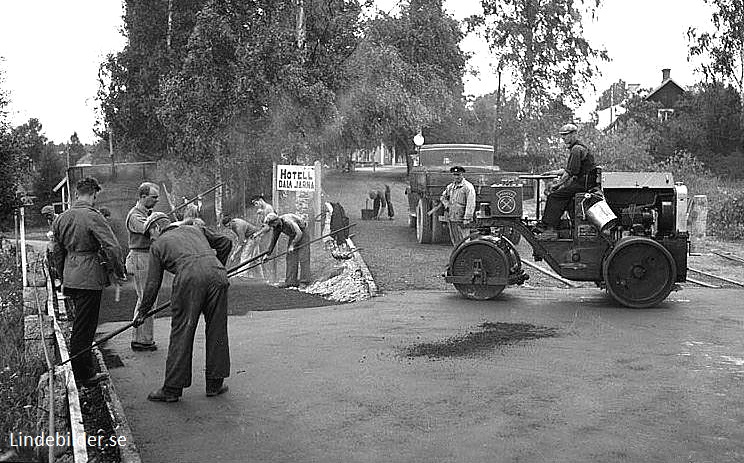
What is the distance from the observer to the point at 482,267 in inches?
449

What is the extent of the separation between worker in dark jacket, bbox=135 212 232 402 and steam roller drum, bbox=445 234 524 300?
4.89m

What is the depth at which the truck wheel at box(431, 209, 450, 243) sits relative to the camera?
1817 cm

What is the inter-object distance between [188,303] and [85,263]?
136cm

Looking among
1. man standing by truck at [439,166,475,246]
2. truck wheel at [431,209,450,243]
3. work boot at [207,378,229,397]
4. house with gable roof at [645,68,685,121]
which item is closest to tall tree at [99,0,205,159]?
truck wheel at [431,209,450,243]

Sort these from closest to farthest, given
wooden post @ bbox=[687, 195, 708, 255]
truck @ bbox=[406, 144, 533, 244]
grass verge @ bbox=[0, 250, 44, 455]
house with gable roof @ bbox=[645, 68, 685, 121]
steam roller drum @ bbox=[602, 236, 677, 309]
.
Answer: grass verge @ bbox=[0, 250, 44, 455]
steam roller drum @ bbox=[602, 236, 677, 309]
wooden post @ bbox=[687, 195, 708, 255]
truck @ bbox=[406, 144, 533, 244]
house with gable roof @ bbox=[645, 68, 685, 121]

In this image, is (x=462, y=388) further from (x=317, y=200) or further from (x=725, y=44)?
(x=725, y=44)

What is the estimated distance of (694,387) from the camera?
7180 mm

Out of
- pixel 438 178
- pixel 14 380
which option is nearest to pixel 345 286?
pixel 438 178

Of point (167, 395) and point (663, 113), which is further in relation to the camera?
point (663, 113)

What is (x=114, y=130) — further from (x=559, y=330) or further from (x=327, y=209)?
(x=559, y=330)

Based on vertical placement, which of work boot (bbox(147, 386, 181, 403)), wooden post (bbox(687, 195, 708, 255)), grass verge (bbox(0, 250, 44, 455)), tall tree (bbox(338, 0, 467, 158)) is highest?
tall tree (bbox(338, 0, 467, 158))

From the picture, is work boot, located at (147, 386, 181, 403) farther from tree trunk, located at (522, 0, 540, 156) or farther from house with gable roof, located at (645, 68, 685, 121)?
house with gable roof, located at (645, 68, 685, 121)

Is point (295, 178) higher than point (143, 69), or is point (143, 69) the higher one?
point (143, 69)

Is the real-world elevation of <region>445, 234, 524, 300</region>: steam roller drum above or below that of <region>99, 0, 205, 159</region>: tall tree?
below
